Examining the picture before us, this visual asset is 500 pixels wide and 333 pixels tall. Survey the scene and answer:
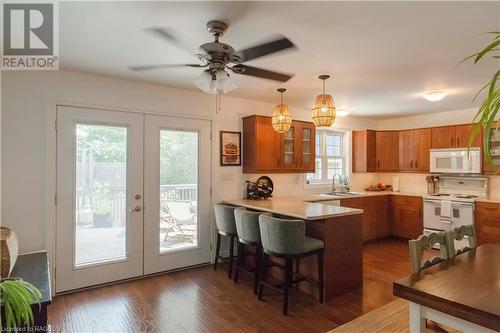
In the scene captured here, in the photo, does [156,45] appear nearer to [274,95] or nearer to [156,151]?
[156,151]

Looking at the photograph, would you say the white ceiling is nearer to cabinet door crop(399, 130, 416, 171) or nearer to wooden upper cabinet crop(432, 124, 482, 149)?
wooden upper cabinet crop(432, 124, 482, 149)

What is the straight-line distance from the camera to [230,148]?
4445 millimetres

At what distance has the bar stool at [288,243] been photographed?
2820mm

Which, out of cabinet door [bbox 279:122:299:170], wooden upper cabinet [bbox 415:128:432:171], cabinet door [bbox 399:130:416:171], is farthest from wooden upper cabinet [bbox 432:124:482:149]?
cabinet door [bbox 279:122:299:170]

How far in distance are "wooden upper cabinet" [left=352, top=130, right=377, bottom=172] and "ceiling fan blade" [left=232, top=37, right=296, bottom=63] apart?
4440 mm

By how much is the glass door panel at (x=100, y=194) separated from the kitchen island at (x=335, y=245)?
1821 mm

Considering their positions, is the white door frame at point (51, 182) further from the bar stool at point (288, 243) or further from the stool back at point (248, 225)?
the bar stool at point (288, 243)

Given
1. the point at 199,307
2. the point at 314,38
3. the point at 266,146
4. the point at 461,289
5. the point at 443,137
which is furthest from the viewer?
the point at 443,137

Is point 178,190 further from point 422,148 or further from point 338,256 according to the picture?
point 422,148

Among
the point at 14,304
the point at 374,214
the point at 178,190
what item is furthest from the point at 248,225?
the point at 374,214

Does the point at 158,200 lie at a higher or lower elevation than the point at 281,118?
lower

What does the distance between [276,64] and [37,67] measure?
2.47m

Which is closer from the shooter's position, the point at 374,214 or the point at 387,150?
the point at 374,214

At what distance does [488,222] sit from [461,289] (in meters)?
4.04
